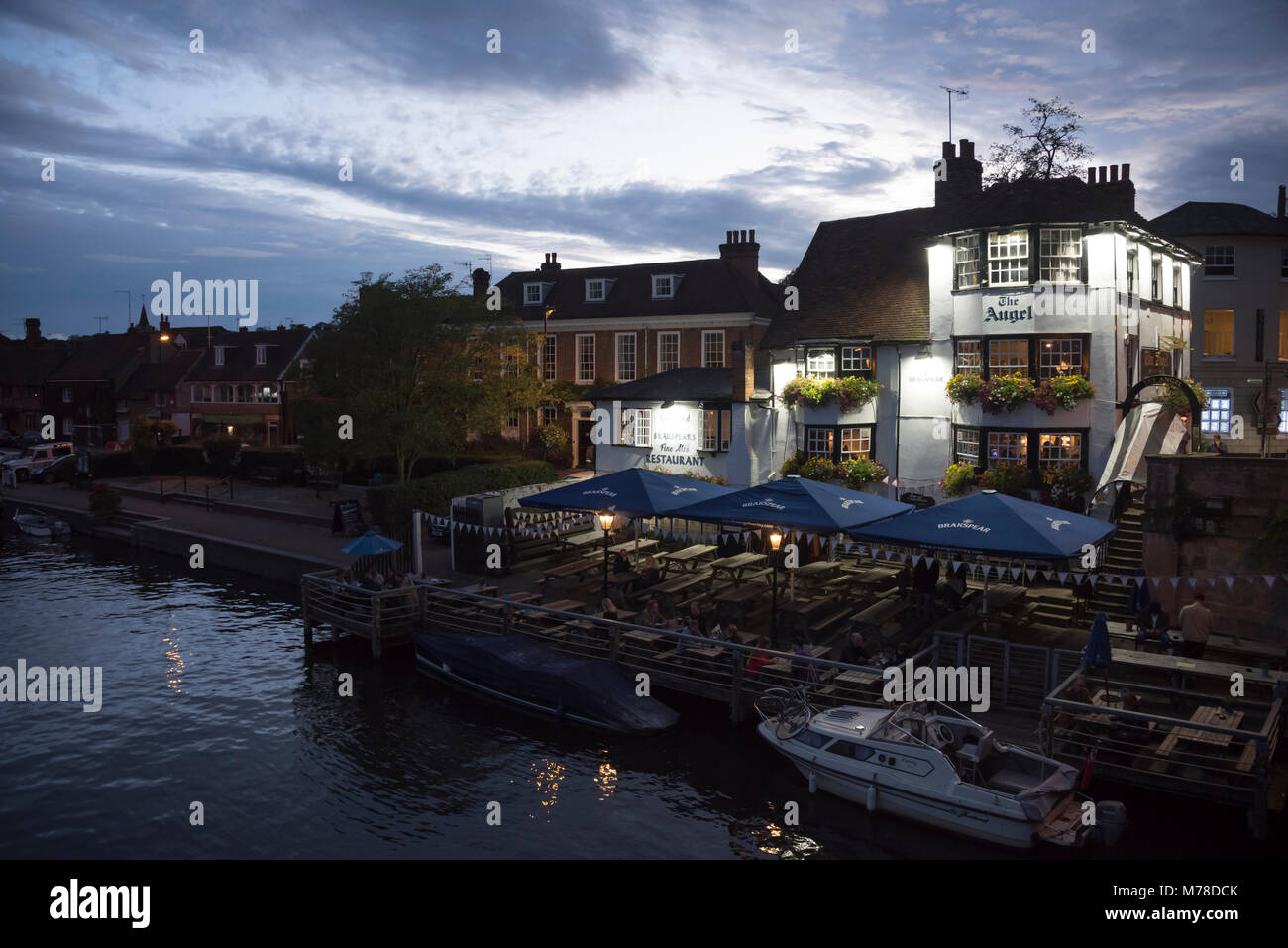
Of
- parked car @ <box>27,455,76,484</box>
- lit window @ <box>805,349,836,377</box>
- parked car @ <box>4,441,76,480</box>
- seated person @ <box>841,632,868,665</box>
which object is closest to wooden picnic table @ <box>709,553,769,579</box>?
seated person @ <box>841,632,868,665</box>

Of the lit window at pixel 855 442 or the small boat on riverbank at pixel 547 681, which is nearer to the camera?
the small boat on riverbank at pixel 547 681

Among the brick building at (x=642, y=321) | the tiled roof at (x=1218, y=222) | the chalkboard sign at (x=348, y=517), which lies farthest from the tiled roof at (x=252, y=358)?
the tiled roof at (x=1218, y=222)

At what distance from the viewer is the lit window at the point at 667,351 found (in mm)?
44906

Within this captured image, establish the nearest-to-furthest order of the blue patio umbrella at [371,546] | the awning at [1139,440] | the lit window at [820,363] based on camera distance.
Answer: the blue patio umbrella at [371,546]
the awning at [1139,440]
the lit window at [820,363]

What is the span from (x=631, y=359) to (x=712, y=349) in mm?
4418

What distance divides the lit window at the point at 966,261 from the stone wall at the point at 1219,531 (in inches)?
446

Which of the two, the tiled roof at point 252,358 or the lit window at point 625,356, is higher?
the tiled roof at point 252,358

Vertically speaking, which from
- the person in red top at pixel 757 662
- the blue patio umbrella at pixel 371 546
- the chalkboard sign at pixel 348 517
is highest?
the blue patio umbrella at pixel 371 546

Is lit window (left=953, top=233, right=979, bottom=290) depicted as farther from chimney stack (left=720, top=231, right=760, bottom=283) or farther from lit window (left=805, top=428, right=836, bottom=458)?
chimney stack (left=720, top=231, right=760, bottom=283)

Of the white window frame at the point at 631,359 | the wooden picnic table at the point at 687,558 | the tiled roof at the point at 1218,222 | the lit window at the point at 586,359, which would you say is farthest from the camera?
the lit window at the point at 586,359

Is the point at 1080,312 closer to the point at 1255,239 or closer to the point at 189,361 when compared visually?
the point at 1255,239

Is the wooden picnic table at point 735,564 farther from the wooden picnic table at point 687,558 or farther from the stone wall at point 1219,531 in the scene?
the stone wall at point 1219,531
